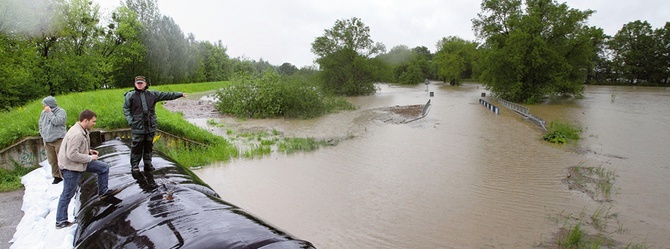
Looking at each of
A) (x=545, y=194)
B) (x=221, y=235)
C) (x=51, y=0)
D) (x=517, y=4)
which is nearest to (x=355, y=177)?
(x=545, y=194)

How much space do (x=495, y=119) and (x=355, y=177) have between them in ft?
49.6

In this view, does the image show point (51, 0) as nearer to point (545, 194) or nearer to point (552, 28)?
point (545, 194)

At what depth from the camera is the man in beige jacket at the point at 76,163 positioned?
201 inches

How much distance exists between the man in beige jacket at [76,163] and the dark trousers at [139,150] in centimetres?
71

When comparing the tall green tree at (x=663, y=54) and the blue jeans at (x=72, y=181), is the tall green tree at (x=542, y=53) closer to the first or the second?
the tall green tree at (x=663, y=54)

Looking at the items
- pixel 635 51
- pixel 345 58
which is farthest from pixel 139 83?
pixel 635 51

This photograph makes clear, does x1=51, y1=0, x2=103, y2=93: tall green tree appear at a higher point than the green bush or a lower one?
higher

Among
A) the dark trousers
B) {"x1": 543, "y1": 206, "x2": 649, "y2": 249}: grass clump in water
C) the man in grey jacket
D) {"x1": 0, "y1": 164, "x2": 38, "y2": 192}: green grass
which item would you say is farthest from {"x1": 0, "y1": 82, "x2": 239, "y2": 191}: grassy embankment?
{"x1": 543, "y1": 206, "x2": 649, "y2": 249}: grass clump in water

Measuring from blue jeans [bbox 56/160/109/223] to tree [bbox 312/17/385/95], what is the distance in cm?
3808

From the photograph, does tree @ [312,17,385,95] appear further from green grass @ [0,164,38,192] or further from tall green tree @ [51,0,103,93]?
green grass @ [0,164,38,192]

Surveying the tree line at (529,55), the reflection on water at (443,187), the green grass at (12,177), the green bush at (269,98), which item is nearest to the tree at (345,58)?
the tree line at (529,55)

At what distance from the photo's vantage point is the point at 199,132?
13.0 metres

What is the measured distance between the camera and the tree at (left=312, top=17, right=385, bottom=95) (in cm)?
4341

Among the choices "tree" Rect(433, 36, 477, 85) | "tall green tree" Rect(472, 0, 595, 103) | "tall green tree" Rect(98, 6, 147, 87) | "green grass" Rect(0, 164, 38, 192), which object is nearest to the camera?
"green grass" Rect(0, 164, 38, 192)
